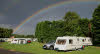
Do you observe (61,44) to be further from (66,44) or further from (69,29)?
(69,29)

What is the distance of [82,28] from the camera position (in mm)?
32844

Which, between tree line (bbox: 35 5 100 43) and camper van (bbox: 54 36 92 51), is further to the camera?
tree line (bbox: 35 5 100 43)

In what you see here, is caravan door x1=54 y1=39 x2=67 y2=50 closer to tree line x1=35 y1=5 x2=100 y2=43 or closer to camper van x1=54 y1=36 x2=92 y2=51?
camper van x1=54 y1=36 x2=92 y2=51

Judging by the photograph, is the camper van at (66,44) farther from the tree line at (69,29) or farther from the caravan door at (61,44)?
the tree line at (69,29)

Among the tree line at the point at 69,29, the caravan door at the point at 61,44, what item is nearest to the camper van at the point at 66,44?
the caravan door at the point at 61,44

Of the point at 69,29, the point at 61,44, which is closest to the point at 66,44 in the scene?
the point at 61,44

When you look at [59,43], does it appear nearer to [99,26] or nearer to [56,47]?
[56,47]

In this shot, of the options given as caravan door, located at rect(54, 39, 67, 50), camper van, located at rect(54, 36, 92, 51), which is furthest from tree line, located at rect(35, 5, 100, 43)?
caravan door, located at rect(54, 39, 67, 50)

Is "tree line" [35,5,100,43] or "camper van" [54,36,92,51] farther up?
"tree line" [35,5,100,43]

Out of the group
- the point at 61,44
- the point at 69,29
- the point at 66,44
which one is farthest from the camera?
the point at 69,29

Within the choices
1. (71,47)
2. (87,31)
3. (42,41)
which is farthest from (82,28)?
(71,47)

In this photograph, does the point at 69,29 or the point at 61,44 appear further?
the point at 69,29

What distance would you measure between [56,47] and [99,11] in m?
16.5

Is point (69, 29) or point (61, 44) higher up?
point (69, 29)
